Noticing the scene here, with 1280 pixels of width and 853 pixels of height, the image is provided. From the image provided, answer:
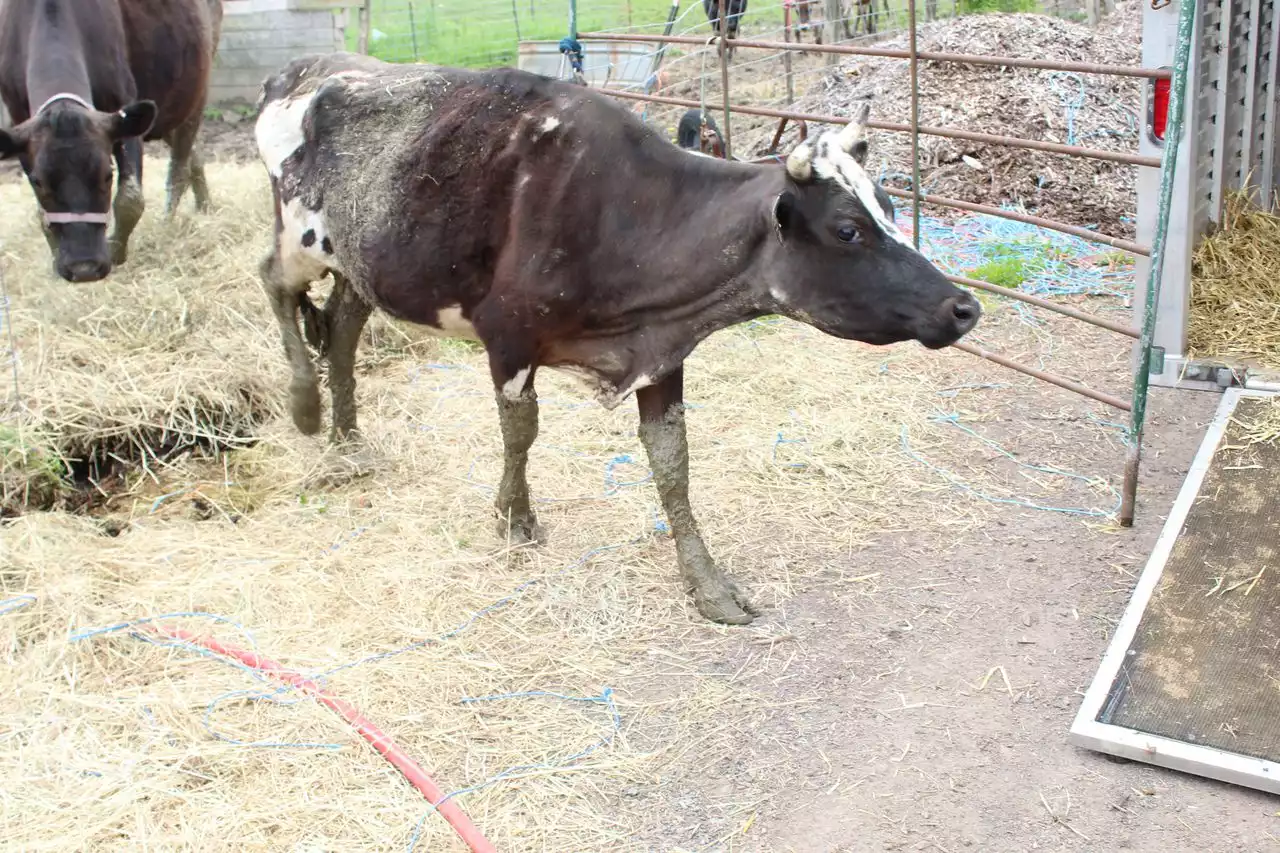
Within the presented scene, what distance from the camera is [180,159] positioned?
27.0 ft

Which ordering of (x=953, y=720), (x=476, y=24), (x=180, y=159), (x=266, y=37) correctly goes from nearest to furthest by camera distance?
(x=953, y=720) < (x=180, y=159) < (x=266, y=37) < (x=476, y=24)

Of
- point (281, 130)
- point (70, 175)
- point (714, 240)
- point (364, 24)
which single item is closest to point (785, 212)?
point (714, 240)

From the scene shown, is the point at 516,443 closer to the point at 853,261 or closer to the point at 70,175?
the point at 853,261

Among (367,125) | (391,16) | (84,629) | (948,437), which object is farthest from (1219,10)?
(391,16)

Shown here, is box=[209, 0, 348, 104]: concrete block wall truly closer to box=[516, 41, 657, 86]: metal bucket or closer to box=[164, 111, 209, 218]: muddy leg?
box=[516, 41, 657, 86]: metal bucket

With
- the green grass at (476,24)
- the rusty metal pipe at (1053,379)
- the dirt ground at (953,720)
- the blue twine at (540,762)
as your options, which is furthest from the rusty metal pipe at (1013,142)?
the green grass at (476,24)

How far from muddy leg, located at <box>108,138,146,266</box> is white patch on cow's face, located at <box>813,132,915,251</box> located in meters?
5.13

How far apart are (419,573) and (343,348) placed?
4.15ft

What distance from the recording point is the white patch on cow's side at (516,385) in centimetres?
419

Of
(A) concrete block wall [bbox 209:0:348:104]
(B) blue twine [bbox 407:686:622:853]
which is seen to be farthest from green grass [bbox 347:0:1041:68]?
(B) blue twine [bbox 407:686:622:853]

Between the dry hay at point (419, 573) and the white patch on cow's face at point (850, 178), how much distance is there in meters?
1.41

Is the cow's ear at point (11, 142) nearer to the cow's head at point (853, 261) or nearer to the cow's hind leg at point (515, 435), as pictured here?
the cow's hind leg at point (515, 435)

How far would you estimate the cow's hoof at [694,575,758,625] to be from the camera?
4.14 metres

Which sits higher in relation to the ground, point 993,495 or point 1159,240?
point 1159,240
